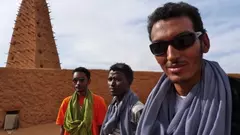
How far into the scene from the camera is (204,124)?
3.75 ft

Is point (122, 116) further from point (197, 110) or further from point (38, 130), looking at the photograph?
point (38, 130)

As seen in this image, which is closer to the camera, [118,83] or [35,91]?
[118,83]

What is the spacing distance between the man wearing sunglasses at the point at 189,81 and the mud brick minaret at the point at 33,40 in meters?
15.8

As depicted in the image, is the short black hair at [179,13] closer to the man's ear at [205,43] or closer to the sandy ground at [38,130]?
the man's ear at [205,43]

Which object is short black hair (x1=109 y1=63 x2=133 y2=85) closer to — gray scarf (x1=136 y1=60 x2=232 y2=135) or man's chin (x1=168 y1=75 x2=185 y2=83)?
gray scarf (x1=136 y1=60 x2=232 y2=135)

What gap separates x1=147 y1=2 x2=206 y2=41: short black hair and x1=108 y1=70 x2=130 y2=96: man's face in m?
1.52

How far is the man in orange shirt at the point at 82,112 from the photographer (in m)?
3.38

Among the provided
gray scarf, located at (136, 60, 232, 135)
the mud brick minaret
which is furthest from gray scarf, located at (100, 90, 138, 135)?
the mud brick minaret

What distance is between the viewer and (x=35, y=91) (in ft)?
33.2

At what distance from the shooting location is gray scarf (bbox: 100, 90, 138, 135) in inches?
93.0

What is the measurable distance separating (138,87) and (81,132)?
375 inches

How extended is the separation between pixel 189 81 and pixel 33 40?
17.0 meters

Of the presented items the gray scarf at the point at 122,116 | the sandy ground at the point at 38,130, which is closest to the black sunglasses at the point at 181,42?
the gray scarf at the point at 122,116

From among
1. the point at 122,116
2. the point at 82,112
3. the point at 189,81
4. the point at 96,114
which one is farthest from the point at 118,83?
the point at 189,81
